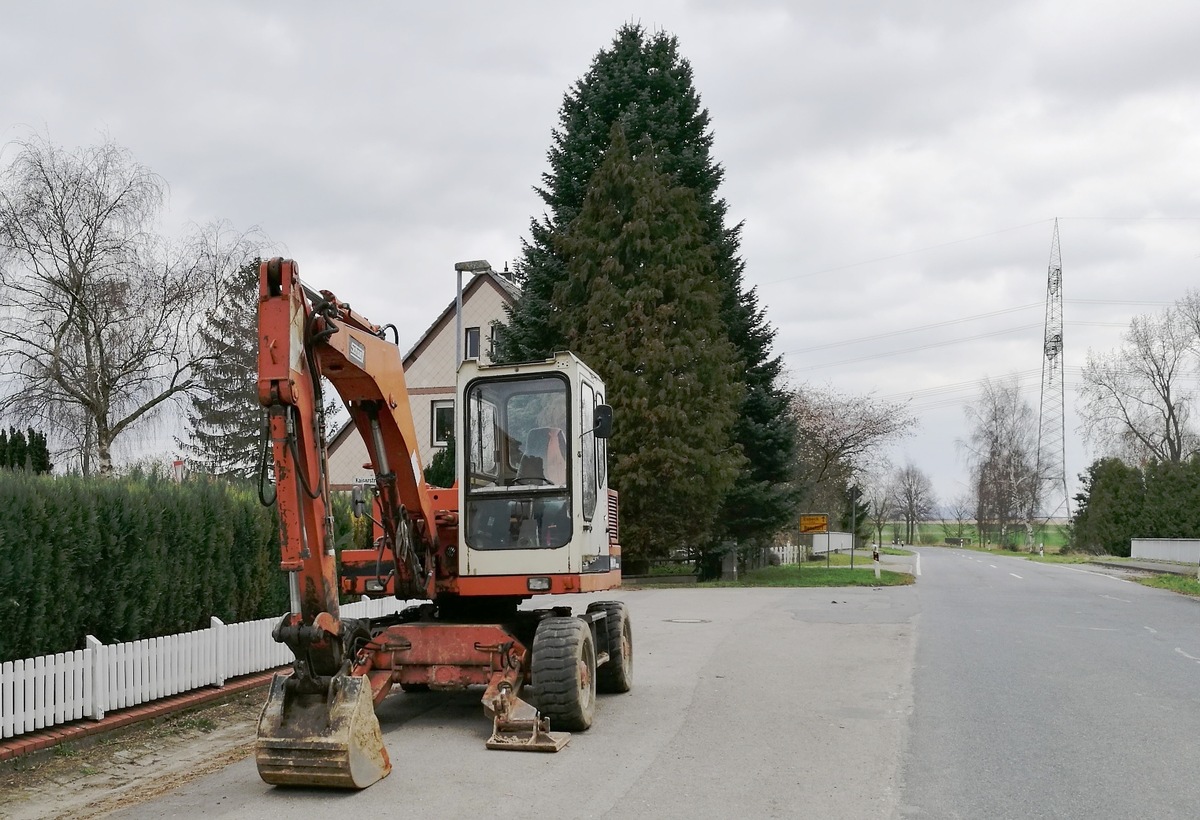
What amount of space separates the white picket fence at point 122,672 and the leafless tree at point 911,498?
93157mm

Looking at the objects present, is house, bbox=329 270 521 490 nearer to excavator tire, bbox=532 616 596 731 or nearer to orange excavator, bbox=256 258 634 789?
orange excavator, bbox=256 258 634 789

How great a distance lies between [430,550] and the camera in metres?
8.92

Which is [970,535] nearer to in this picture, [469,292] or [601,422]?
[469,292]

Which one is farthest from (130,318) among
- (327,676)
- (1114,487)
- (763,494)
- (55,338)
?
(1114,487)

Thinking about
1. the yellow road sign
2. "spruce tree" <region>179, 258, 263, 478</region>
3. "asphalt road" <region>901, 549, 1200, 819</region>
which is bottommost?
"asphalt road" <region>901, 549, 1200, 819</region>

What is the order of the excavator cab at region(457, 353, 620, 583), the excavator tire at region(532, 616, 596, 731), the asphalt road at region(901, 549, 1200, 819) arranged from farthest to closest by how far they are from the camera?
1. the excavator cab at region(457, 353, 620, 583)
2. the excavator tire at region(532, 616, 596, 731)
3. the asphalt road at region(901, 549, 1200, 819)

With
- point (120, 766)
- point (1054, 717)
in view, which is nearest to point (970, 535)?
point (1054, 717)

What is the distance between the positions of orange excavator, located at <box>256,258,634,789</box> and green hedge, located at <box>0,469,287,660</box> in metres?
1.73

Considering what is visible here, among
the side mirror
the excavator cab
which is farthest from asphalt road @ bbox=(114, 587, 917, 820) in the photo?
the side mirror

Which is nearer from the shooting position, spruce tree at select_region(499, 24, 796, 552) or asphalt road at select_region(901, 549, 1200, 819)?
asphalt road at select_region(901, 549, 1200, 819)

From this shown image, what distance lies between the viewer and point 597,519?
9469 mm

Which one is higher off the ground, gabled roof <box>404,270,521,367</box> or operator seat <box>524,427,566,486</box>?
gabled roof <box>404,270,521,367</box>

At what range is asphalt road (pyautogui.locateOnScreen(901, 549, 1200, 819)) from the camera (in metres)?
6.57

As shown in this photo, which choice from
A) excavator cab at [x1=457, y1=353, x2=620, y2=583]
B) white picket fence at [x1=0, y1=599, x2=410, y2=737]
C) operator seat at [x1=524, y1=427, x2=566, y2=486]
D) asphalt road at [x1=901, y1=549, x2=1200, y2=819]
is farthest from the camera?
operator seat at [x1=524, y1=427, x2=566, y2=486]
